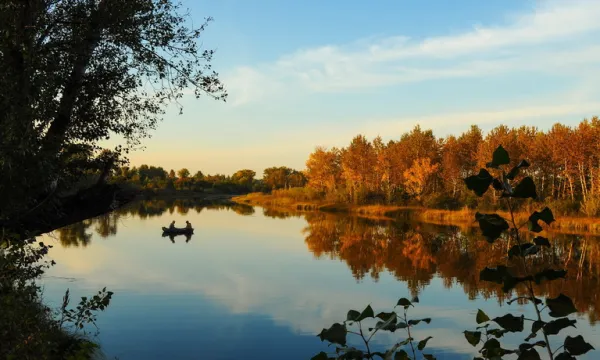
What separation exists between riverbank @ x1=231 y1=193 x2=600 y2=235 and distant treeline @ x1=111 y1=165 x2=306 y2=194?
26.4 m

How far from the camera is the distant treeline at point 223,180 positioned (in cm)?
11375

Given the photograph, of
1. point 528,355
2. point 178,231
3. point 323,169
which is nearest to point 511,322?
point 528,355

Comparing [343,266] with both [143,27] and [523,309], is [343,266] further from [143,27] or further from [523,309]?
[143,27]

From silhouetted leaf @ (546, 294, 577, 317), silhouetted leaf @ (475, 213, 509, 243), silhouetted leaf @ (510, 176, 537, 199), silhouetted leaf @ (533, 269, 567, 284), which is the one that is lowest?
silhouetted leaf @ (546, 294, 577, 317)

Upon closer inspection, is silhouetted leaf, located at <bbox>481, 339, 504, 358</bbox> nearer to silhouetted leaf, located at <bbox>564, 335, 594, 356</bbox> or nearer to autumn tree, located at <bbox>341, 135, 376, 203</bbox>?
silhouetted leaf, located at <bbox>564, 335, 594, 356</bbox>

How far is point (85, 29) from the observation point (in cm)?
729

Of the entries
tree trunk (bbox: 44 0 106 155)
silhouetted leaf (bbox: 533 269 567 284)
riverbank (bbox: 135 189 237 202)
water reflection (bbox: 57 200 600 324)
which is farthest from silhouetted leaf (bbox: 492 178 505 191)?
riverbank (bbox: 135 189 237 202)

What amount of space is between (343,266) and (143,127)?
16488 mm

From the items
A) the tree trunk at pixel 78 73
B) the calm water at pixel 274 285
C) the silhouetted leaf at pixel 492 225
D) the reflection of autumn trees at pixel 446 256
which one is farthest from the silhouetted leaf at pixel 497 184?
the reflection of autumn trees at pixel 446 256

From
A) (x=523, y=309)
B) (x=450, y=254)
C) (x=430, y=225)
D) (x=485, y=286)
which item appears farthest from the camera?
(x=430, y=225)

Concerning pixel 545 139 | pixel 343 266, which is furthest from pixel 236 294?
pixel 545 139

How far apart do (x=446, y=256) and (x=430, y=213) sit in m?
22.9

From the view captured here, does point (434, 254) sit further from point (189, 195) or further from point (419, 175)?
point (189, 195)

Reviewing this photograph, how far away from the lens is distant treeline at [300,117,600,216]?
43.7 meters
